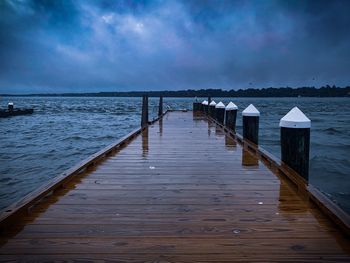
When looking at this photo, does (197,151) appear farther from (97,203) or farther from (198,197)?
(97,203)

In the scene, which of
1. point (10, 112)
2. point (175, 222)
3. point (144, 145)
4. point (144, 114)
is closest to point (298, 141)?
point (175, 222)

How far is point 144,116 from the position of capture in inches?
600

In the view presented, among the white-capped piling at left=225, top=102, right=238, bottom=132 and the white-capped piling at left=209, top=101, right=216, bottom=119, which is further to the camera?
the white-capped piling at left=209, top=101, right=216, bottom=119

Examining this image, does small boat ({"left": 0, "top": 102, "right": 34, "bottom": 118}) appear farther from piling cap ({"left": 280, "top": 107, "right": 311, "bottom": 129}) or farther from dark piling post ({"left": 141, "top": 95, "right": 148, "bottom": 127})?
piling cap ({"left": 280, "top": 107, "right": 311, "bottom": 129})

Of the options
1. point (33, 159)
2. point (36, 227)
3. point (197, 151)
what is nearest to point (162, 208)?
point (36, 227)

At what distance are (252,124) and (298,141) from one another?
3.95 metres

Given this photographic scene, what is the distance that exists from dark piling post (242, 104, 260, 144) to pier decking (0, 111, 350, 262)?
3.75 m

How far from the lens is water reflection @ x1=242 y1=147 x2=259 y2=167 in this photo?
642 centimetres

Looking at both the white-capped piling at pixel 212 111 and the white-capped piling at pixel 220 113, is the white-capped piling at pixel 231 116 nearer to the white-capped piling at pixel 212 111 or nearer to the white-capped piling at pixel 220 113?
the white-capped piling at pixel 220 113

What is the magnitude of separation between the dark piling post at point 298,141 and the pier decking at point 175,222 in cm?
42

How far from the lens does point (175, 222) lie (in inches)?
137

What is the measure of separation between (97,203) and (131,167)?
2070 mm

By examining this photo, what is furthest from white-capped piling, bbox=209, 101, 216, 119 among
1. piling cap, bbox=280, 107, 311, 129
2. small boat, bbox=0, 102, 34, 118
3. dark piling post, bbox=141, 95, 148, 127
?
small boat, bbox=0, 102, 34, 118

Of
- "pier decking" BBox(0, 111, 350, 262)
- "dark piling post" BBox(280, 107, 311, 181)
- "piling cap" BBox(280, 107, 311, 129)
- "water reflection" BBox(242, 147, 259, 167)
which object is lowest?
"pier decking" BBox(0, 111, 350, 262)
